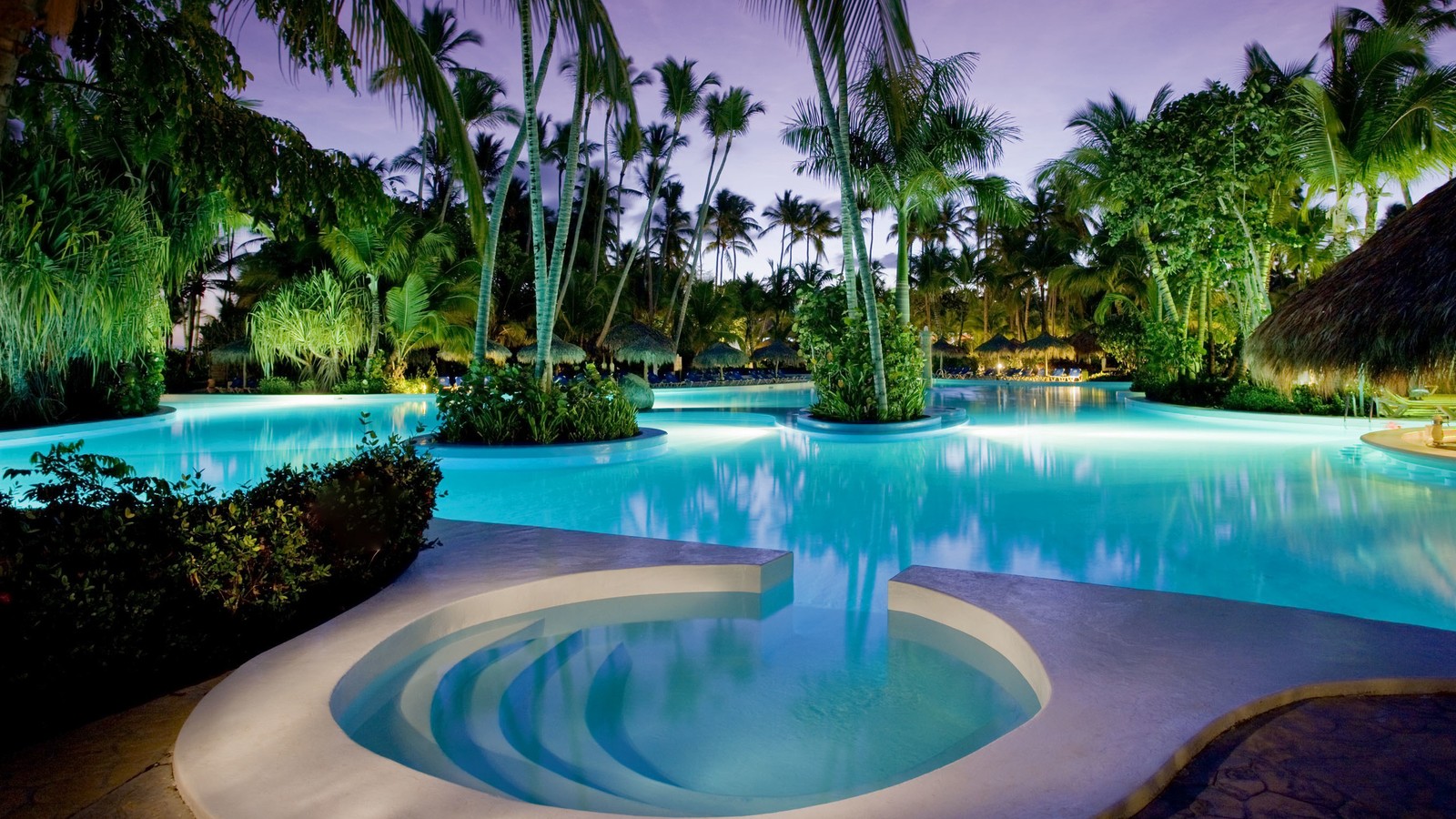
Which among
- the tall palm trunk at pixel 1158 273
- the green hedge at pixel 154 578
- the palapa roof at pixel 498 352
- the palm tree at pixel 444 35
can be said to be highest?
the palm tree at pixel 444 35

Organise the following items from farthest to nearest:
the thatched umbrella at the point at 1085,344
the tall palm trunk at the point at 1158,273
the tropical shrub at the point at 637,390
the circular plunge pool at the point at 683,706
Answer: the thatched umbrella at the point at 1085,344 < the tropical shrub at the point at 637,390 < the tall palm trunk at the point at 1158,273 < the circular plunge pool at the point at 683,706

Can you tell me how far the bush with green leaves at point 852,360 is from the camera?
45.6 ft

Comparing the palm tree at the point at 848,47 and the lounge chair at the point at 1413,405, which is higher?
the palm tree at the point at 848,47

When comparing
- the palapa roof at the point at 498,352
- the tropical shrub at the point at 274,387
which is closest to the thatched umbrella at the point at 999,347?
the palapa roof at the point at 498,352

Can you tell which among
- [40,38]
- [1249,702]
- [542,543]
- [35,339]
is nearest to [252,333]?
[35,339]

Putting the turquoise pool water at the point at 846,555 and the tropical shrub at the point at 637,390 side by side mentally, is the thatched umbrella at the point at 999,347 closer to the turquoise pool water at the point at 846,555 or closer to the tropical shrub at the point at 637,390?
the tropical shrub at the point at 637,390

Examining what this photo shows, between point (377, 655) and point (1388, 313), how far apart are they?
644cm

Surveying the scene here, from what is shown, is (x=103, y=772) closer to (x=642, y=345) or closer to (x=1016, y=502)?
(x=1016, y=502)

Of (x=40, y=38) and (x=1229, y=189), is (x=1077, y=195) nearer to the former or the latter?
(x=1229, y=189)

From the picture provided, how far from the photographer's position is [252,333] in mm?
24719

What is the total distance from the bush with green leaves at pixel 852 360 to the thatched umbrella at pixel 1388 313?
7.32 metres

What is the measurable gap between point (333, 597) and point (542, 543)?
1378 millimetres

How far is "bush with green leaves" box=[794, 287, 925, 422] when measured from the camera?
1391cm

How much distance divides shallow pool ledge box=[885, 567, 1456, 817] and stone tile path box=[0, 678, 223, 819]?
1.91 m
